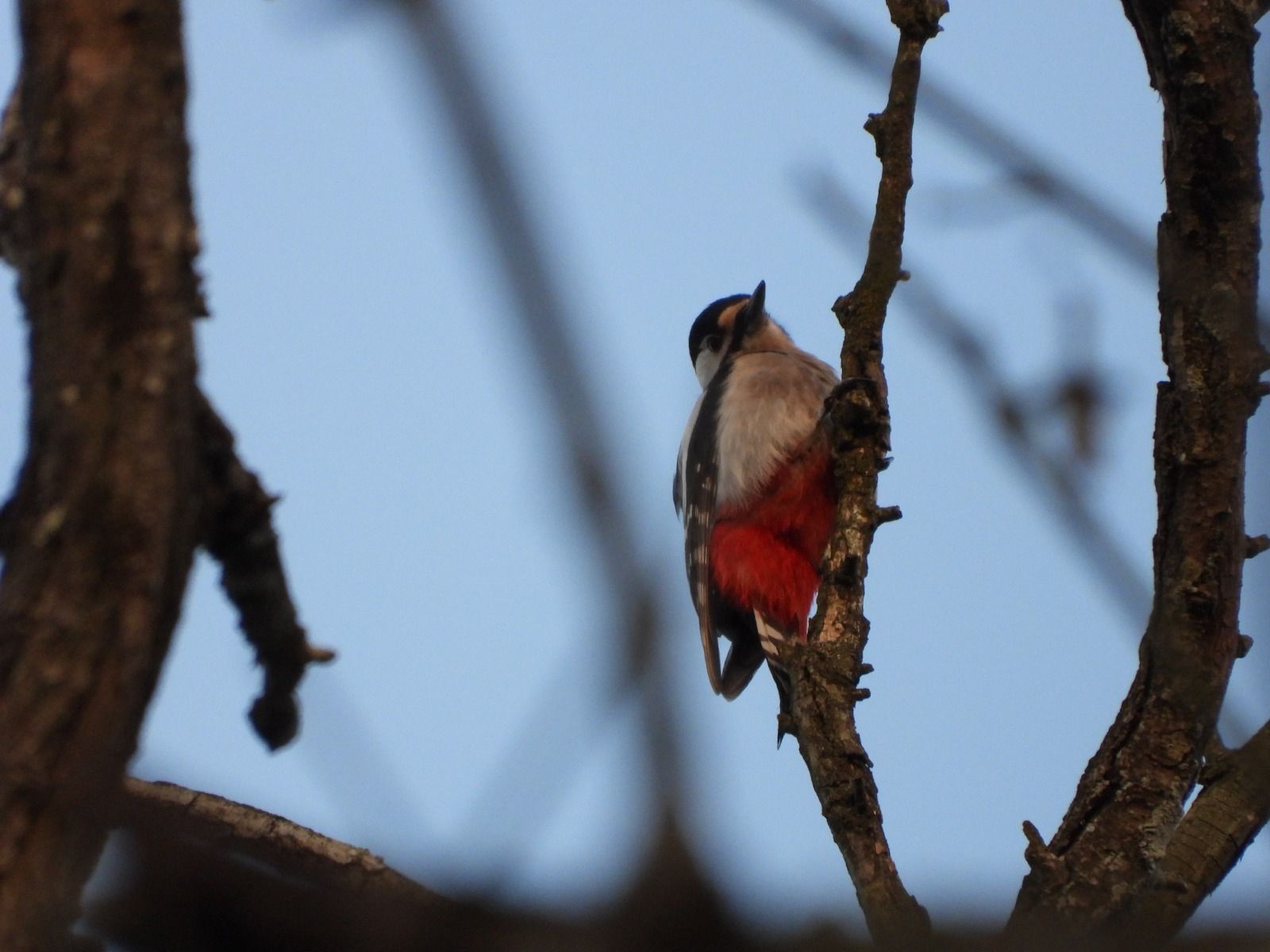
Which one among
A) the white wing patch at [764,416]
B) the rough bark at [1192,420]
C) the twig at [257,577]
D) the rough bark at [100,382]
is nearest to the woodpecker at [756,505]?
the white wing patch at [764,416]

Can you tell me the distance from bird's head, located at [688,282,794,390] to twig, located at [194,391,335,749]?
4686 mm

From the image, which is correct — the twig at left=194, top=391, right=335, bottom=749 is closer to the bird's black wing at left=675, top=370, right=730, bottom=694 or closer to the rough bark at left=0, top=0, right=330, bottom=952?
the rough bark at left=0, top=0, right=330, bottom=952

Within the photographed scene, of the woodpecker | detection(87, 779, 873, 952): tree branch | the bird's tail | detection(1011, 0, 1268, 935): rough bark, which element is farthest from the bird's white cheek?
detection(87, 779, 873, 952): tree branch

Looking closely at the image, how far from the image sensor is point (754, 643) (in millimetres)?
6070

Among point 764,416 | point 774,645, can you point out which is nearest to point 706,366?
point 764,416

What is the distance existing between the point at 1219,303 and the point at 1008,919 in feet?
8.30

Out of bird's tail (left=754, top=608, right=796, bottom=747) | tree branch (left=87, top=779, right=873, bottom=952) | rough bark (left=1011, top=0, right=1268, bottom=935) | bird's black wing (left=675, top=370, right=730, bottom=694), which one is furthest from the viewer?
bird's black wing (left=675, top=370, right=730, bottom=694)

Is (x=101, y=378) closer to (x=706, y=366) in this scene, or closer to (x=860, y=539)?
(x=860, y=539)

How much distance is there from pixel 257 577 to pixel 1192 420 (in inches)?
84.3

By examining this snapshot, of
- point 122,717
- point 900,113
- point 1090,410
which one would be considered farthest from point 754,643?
point 122,717

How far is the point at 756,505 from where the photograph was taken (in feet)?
18.9

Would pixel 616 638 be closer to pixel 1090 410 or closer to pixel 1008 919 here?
pixel 1008 919

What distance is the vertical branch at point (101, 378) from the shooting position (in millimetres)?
1855

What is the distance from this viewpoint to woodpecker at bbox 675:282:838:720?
5.61 metres
